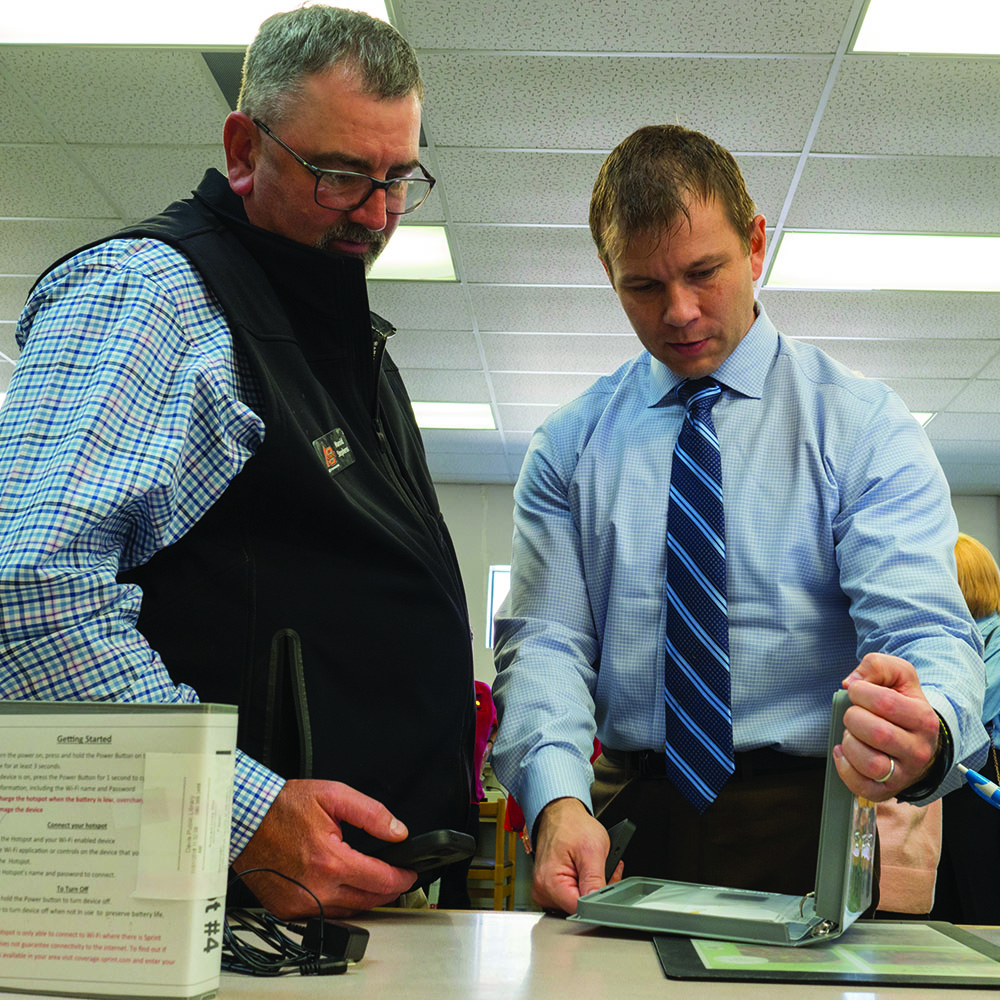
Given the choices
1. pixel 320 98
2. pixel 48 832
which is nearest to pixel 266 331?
pixel 320 98

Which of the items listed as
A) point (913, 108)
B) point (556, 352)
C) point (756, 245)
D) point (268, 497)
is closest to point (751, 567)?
point (756, 245)

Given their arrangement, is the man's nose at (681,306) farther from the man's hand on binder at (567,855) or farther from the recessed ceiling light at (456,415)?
the recessed ceiling light at (456,415)

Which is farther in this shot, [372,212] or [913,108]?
[913,108]

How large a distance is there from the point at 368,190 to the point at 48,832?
32.3 inches

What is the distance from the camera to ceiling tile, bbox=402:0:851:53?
9.00ft

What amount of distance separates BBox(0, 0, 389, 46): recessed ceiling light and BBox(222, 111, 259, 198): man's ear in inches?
70.8

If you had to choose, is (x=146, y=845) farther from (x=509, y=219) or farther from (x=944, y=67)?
(x=509, y=219)

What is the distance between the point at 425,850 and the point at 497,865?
4489 millimetres

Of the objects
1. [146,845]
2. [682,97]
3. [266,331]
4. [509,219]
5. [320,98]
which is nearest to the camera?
[146,845]

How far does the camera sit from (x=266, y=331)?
3.31 feet

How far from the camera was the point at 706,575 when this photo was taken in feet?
4.04

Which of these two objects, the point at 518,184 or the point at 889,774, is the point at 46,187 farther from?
the point at 889,774

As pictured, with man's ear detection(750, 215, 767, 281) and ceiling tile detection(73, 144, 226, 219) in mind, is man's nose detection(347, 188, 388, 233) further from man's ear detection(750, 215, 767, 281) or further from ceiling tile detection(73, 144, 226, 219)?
ceiling tile detection(73, 144, 226, 219)

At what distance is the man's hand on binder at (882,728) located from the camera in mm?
813
